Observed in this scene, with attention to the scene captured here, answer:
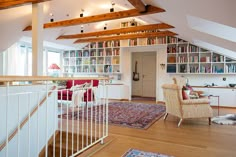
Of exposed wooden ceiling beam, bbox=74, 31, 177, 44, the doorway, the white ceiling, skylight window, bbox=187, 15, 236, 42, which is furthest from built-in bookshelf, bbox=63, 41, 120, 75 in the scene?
skylight window, bbox=187, 15, 236, 42

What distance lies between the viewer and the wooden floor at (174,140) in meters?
2.61

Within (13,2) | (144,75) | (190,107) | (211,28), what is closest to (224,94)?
(190,107)

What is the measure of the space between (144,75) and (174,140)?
5.88m

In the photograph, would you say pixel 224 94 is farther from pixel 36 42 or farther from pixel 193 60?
pixel 36 42

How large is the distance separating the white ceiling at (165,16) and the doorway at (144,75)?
2.13 metres

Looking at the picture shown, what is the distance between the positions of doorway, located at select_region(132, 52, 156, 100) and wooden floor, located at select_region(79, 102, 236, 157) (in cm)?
462

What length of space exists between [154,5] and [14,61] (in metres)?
5.15

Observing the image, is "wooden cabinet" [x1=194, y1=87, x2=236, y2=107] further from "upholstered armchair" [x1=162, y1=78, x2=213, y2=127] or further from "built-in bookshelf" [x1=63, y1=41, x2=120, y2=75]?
"built-in bookshelf" [x1=63, y1=41, x2=120, y2=75]

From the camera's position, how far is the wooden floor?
261 centimetres

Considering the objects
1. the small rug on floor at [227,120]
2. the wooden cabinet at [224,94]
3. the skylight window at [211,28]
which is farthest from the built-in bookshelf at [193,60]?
the skylight window at [211,28]

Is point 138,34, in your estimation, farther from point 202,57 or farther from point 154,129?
point 154,129

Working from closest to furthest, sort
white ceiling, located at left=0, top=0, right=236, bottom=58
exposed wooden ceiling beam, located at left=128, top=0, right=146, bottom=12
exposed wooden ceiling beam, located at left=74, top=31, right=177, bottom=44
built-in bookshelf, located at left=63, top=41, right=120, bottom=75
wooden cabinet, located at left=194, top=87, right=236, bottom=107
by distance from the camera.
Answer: white ceiling, located at left=0, top=0, right=236, bottom=58, exposed wooden ceiling beam, located at left=128, top=0, right=146, bottom=12, wooden cabinet, located at left=194, top=87, right=236, bottom=107, exposed wooden ceiling beam, located at left=74, top=31, right=177, bottom=44, built-in bookshelf, located at left=63, top=41, right=120, bottom=75

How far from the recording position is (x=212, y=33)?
4.20m

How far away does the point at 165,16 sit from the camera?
4.29 m
